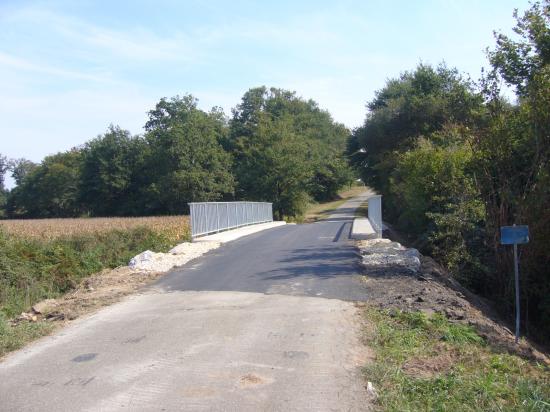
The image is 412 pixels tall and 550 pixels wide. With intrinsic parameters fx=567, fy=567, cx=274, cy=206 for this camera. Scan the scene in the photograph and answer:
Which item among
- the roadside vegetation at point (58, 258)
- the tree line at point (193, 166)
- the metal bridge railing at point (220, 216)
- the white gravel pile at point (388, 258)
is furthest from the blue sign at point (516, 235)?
the tree line at point (193, 166)

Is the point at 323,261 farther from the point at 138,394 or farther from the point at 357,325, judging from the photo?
the point at 138,394

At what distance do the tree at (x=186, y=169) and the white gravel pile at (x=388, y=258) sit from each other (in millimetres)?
46181

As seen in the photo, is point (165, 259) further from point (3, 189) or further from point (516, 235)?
point (3, 189)

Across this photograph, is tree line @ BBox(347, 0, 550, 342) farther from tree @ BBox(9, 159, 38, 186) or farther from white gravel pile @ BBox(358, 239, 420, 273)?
tree @ BBox(9, 159, 38, 186)

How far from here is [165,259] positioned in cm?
1670

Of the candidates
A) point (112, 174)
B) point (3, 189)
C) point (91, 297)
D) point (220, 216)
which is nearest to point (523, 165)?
point (91, 297)

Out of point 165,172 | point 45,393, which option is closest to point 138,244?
point 45,393

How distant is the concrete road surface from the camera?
5648 millimetres

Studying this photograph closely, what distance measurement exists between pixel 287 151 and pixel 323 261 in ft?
156

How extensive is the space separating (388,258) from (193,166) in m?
51.1

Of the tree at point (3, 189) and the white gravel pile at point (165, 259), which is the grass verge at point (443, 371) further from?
the tree at point (3, 189)

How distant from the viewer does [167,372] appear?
21.3 feet

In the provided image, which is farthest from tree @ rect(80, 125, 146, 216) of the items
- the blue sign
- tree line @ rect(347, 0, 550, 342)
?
the blue sign

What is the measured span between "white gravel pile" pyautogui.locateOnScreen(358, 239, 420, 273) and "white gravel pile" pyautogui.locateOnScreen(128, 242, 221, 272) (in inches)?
208
